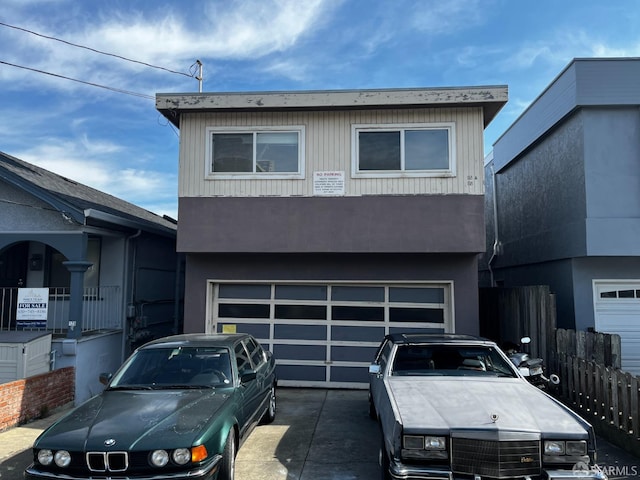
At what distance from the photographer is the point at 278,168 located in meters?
9.38

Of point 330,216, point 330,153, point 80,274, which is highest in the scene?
point 330,153

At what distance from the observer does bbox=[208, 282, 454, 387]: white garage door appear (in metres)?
9.55

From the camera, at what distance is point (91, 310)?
10672mm

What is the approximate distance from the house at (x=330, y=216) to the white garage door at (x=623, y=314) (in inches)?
104

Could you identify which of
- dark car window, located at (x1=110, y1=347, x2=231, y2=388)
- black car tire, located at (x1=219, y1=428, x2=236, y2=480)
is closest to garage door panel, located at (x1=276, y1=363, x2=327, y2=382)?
dark car window, located at (x1=110, y1=347, x2=231, y2=388)

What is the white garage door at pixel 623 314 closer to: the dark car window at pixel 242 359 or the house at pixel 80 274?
the dark car window at pixel 242 359

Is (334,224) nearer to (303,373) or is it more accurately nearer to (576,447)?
(303,373)

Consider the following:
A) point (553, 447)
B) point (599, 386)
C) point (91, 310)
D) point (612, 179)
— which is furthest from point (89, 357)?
point (612, 179)

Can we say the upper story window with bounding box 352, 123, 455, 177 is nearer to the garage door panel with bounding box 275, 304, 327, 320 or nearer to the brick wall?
the garage door panel with bounding box 275, 304, 327, 320

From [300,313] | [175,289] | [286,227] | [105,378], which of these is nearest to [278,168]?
[286,227]

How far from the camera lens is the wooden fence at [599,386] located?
5641 millimetres

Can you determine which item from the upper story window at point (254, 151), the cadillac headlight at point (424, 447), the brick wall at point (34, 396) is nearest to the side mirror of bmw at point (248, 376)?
the cadillac headlight at point (424, 447)

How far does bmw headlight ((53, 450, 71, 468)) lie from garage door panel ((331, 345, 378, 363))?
6171mm

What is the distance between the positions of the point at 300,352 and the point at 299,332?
41 centimetres
